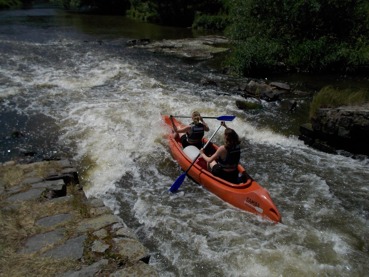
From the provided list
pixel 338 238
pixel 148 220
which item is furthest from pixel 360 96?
pixel 148 220

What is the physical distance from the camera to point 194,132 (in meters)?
8.68

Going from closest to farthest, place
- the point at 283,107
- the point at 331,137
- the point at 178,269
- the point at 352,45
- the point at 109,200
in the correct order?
the point at 178,269 < the point at 109,200 < the point at 331,137 < the point at 283,107 < the point at 352,45

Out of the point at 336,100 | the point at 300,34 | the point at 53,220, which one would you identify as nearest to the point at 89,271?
the point at 53,220

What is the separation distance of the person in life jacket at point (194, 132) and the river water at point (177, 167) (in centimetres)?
63

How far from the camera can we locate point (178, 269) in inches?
209

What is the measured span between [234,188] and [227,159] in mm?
557

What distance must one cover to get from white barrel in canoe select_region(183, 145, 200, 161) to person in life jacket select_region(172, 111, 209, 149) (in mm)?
225

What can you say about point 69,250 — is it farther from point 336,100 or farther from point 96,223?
point 336,100

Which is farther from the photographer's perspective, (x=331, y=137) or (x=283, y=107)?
(x=283, y=107)

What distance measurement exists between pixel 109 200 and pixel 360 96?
6784mm

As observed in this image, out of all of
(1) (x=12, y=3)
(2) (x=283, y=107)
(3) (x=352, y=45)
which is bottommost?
(1) (x=12, y=3)

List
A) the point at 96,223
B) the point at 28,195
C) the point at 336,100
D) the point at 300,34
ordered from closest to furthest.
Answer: the point at 96,223, the point at 28,195, the point at 336,100, the point at 300,34

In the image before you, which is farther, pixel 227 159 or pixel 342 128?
pixel 342 128

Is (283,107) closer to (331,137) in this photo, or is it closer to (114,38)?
(331,137)
